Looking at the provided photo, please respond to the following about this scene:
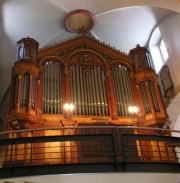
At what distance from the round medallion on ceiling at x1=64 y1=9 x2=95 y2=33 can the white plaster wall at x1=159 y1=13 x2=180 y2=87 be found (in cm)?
300

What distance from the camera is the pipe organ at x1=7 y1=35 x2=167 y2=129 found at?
28.4 ft

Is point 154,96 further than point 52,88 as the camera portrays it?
Yes

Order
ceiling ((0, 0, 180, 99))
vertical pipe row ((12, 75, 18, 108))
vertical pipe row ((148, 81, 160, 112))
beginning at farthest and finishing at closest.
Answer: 1. ceiling ((0, 0, 180, 99))
2. vertical pipe row ((148, 81, 160, 112))
3. vertical pipe row ((12, 75, 18, 108))

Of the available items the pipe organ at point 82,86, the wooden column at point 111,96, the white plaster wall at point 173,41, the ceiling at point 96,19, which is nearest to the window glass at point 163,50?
the white plaster wall at point 173,41

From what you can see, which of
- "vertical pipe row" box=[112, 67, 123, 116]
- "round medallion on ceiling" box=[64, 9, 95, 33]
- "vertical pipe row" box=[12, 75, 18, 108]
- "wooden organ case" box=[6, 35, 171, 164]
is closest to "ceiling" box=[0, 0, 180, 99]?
"round medallion on ceiling" box=[64, 9, 95, 33]

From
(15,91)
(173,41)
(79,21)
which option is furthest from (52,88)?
(173,41)

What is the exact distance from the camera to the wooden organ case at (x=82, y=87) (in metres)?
8.62

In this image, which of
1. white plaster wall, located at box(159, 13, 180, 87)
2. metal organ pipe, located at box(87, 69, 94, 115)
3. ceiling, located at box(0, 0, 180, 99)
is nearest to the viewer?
metal organ pipe, located at box(87, 69, 94, 115)

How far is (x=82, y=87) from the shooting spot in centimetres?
954

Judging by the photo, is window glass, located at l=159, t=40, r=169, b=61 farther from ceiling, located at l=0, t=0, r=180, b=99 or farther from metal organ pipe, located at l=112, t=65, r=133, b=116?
metal organ pipe, located at l=112, t=65, r=133, b=116

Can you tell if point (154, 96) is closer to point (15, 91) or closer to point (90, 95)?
point (90, 95)

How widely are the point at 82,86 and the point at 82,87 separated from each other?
0.15 feet

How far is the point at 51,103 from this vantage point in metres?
8.92

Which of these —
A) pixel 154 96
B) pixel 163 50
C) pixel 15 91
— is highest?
pixel 163 50
